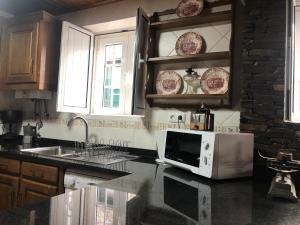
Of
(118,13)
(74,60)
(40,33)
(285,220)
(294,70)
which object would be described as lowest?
(285,220)

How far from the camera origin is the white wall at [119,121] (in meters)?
2.12

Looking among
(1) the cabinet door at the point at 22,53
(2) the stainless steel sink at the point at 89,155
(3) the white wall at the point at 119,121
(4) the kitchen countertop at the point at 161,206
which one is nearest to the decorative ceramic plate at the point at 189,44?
(3) the white wall at the point at 119,121

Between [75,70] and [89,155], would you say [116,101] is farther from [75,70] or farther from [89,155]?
[89,155]

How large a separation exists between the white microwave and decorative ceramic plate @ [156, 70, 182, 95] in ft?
1.82

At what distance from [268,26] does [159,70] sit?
904 mm

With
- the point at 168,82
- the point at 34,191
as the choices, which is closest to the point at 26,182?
the point at 34,191

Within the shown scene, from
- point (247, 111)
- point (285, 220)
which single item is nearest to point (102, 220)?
point (285, 220)

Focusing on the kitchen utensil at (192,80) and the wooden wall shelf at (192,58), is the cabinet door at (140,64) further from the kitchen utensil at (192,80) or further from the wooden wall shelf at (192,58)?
the kitchen utensil at (192,80)

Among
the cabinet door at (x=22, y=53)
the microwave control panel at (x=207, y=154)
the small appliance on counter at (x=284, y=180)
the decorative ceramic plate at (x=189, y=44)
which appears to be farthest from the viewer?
the cabinet door at (x=22, y=53)

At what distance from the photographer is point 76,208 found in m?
0.86

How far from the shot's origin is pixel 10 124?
298cm

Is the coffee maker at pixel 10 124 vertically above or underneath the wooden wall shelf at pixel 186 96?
underneath

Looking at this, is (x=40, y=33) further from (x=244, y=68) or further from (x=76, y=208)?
(x=76, y=208)

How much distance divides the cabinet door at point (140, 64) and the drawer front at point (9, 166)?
3.51ft
